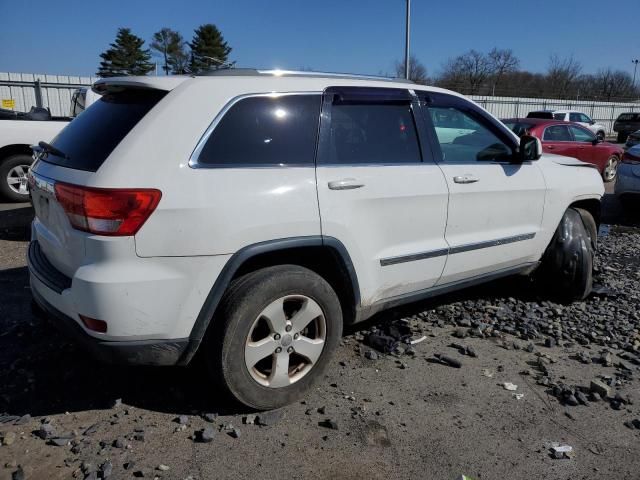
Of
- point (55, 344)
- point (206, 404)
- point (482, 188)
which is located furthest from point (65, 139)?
point (482, 188)

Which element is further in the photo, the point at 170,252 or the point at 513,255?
the point at 513,255

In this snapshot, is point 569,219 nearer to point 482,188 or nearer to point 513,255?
point 513,255

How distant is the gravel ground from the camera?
265cm

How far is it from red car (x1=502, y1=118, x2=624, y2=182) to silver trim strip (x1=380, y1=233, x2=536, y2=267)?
8292 millimetres

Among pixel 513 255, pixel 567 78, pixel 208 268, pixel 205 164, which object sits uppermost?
pixel 567 78

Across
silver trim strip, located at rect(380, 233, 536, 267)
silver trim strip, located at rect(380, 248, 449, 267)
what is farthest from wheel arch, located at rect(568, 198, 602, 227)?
silver trim strip, located at rect(380, 248, 449, 267)

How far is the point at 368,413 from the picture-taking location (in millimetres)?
3094

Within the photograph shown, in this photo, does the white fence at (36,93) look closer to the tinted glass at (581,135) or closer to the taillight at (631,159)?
the tinted glass at (581,135)

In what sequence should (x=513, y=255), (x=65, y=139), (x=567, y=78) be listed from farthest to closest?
(x=567, y=78), (x=513, y=255), (x=65, y=139)

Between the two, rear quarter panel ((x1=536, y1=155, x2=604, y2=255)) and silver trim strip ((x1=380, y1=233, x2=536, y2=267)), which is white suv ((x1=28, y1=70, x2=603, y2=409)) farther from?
rear quarter panel ((x1=536, y1=155, x2=604, y2=255))

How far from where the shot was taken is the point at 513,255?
4258mm

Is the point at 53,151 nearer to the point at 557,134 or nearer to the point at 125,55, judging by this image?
the point at 557,134

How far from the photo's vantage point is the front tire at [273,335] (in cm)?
281

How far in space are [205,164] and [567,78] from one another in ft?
242
